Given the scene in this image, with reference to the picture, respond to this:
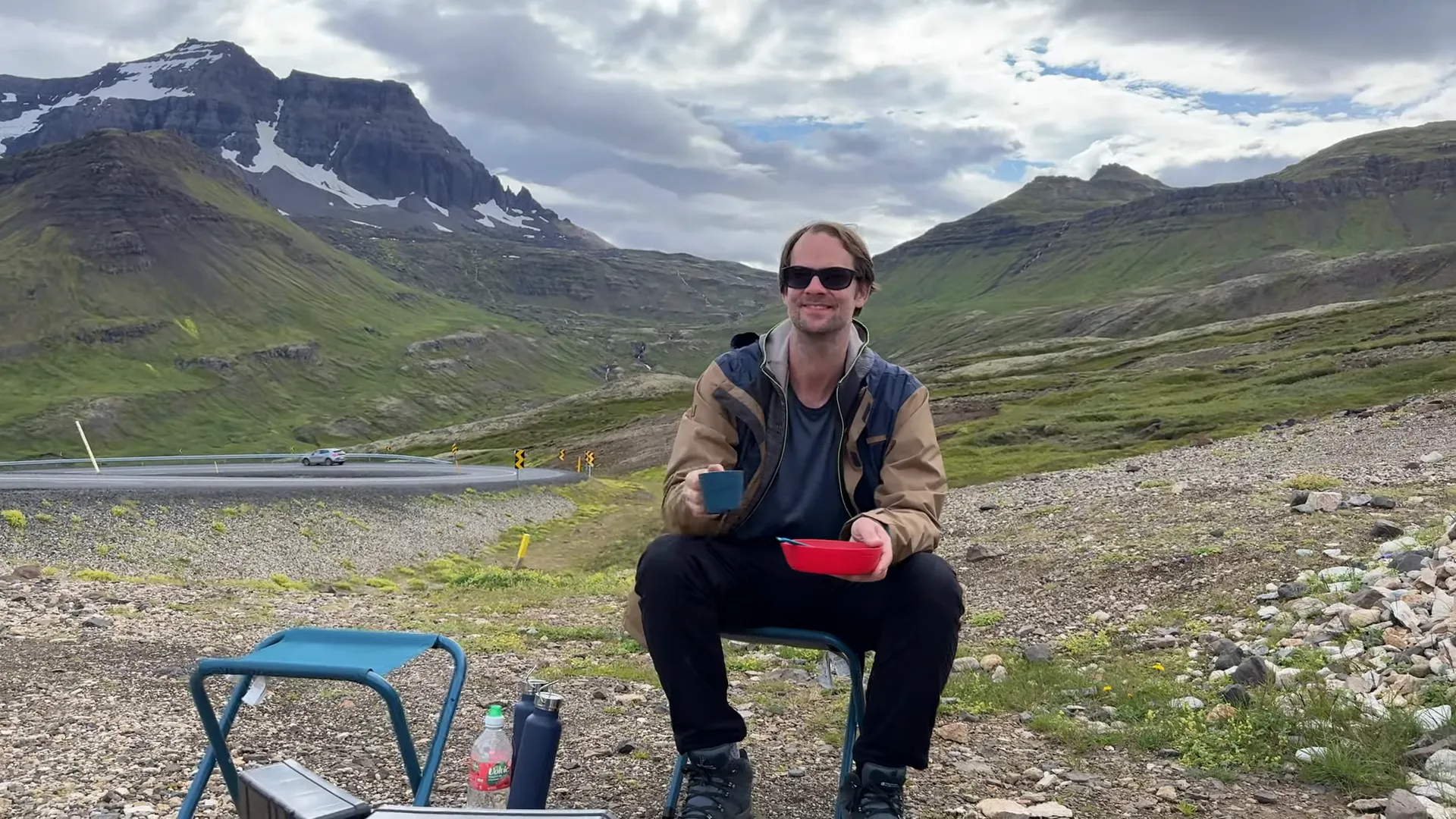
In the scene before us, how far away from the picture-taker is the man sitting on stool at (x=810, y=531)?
155 inches

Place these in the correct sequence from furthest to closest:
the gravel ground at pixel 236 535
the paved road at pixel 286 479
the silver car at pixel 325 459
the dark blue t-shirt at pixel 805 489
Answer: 1. the silver car at pixel 325 459
2. the paved road at pixel 286 479
3. the gravel ground at pixel 236 535
4. the dark blue t-shirt at pixel 805 489

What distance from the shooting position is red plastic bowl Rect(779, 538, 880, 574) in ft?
12.1

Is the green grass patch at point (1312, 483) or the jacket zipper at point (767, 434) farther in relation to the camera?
the green grass patch at point (1312, 483)

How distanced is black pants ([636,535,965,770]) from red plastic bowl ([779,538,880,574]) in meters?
0.42

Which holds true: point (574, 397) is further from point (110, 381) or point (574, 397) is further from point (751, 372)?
point (751, 372)

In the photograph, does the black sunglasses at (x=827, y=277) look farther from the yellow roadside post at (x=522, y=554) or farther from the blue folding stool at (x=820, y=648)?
the yellow roadside post at (x=522, y=554)

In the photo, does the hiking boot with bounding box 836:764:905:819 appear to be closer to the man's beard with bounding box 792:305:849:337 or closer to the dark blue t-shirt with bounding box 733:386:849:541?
the dark blue t-shirt with bounding box 733:386:849:541

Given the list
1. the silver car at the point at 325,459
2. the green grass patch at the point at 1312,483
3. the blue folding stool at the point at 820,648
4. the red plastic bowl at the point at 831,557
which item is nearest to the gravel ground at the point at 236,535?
the blue folding stool at the point at 820,648

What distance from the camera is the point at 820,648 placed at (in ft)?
14.7

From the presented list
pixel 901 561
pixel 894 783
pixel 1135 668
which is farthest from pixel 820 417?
pixel 1135 668

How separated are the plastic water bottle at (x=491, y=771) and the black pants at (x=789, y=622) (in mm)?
847

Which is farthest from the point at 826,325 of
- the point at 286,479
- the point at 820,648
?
the point at 286,479

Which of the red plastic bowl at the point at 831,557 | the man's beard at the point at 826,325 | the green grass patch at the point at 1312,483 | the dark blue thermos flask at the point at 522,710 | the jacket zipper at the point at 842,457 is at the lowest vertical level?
the green grass patch at the point at 1312,483

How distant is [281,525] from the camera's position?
2541 centimetres
